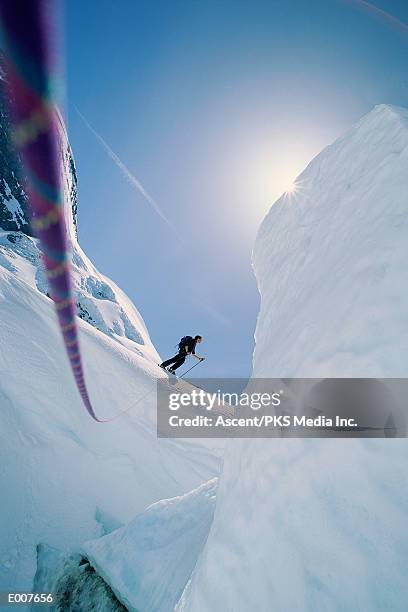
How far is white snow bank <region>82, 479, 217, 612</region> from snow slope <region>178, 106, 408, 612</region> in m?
2.24

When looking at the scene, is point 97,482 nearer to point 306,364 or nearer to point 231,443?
point 231,443

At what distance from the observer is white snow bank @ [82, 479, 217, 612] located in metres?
3.97

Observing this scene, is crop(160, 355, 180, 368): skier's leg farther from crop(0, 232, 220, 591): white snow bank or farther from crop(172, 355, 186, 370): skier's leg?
crop(0, 232, 220, 591): white snow bank

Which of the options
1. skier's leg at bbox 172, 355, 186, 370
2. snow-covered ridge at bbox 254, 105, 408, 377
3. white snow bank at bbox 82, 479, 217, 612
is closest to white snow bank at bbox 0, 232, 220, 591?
white snow bank at bbox 82, 479, 217, 612

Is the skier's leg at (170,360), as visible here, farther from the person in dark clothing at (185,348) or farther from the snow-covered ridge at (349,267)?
the snow-covered ridge at (349,267)

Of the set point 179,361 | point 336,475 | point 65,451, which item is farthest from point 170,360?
point 336,475

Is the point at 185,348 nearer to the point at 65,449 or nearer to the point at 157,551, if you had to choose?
the point at 157,551

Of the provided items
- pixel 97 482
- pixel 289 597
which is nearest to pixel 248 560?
pixel 289 597

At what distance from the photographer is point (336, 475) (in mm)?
1526

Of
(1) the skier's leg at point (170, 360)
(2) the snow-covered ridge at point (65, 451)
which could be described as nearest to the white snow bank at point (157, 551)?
(2) the snow-covered ridge at point (65, 451)

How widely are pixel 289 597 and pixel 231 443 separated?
1.61m

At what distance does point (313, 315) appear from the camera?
8.23 ft

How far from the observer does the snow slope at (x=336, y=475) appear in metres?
1.31

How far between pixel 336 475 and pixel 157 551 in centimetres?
445
